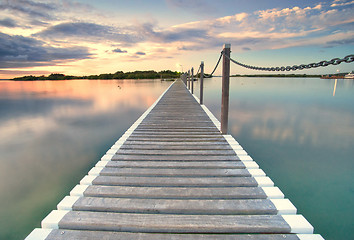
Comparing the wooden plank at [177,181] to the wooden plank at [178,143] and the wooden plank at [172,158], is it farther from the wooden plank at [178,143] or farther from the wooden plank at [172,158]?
the wooden plank at [178,143]

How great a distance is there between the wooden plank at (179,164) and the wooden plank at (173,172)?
0.09 metres

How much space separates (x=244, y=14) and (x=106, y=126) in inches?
507

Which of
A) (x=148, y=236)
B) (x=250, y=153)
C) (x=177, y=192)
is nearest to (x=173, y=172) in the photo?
(x=177, y=192)

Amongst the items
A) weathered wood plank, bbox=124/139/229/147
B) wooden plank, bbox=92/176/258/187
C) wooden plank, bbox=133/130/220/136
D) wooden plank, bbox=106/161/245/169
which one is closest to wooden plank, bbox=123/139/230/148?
weathered wood plank, bbox=124/139/229/147

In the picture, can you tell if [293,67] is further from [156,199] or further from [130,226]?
[130,226]

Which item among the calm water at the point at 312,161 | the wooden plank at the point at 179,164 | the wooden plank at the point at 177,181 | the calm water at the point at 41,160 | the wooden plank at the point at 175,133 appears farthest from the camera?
the wooden plank at the point at 175,133

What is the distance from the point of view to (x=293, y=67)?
8.68 feet

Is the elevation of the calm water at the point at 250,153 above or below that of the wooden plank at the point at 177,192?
below

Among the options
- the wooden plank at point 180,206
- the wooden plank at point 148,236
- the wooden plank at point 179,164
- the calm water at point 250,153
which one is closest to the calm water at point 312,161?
the calm water at point 250,153

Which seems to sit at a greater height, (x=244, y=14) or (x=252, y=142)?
(x=244, y=14)

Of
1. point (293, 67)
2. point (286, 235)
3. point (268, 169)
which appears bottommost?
point (268, 169)

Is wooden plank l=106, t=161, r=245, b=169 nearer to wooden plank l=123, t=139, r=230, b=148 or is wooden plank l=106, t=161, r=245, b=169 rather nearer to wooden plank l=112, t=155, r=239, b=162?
wooden plank l=112, t=155, r=239, b=162

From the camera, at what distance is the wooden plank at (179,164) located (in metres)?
2.84

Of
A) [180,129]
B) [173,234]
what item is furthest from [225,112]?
[173,234]
